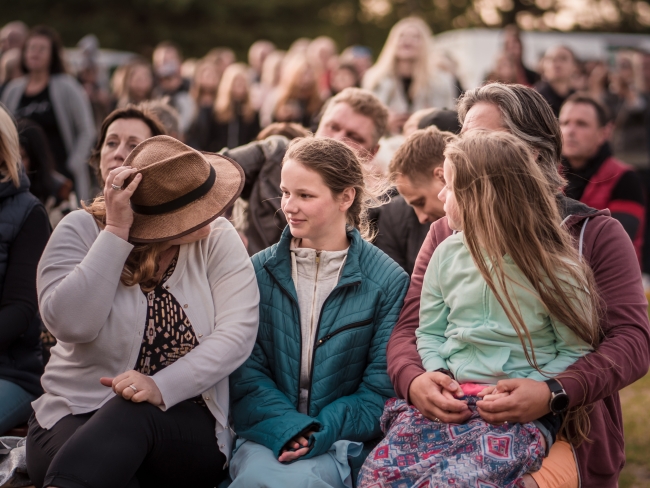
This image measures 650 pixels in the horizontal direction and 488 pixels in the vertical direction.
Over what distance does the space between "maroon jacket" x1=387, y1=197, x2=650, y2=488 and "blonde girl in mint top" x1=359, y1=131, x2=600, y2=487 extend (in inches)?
2.7

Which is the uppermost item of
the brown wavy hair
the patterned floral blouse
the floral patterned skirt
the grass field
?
the brown wavy hair

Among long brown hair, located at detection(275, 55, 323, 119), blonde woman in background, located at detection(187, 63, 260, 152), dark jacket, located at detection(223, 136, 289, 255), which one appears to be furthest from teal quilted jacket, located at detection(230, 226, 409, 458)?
blonde woman in background, located at detection(187, 63, 260, 152)

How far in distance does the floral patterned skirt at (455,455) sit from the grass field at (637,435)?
83.0 inches

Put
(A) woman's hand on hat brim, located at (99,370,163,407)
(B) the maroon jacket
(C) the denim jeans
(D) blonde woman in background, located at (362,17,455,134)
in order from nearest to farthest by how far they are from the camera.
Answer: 1. (B) the maroon jacket
2. (A) woman's hand on hat brim, located at (99,370,163,407)
3. (C) the denim jeans
4. (D) blonde woman in background, located at (362,17,455,134)

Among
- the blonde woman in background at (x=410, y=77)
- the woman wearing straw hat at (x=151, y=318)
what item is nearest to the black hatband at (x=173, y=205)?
the woman wearing straw hat at (x=151, y=318)

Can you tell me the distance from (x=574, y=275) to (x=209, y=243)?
4.31 ft

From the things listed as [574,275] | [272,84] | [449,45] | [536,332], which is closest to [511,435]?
[536,332]

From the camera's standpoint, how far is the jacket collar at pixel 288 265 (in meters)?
2.96

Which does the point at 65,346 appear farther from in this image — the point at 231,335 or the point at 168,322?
the point at 231,335

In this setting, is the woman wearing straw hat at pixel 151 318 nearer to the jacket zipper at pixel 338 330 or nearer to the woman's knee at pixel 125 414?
the woman's knee at pixel 125 414

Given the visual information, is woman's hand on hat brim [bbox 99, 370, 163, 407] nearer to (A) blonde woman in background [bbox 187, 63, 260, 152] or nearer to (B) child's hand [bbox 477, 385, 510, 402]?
(B) child's hand [bbox 477, 385, 510, 402]

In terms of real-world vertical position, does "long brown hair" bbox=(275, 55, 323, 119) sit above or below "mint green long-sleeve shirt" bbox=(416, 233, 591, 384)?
below

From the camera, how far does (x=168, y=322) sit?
2.84 m

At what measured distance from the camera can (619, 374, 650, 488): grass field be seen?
4277mm
